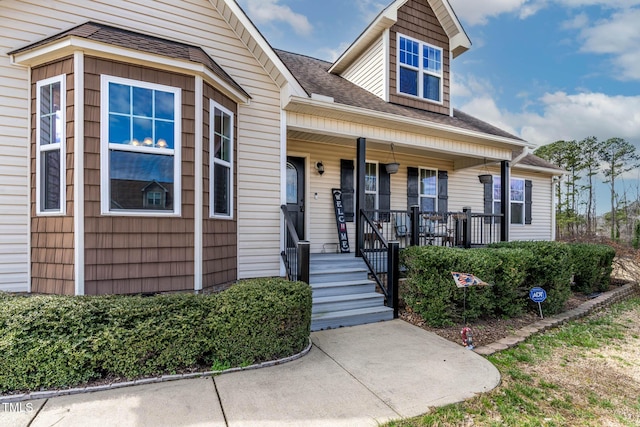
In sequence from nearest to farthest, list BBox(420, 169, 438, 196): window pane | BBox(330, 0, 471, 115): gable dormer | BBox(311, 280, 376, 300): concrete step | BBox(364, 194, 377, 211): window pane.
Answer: BBox(311, 280, 376, 300): concrete step → BBox(330, 0, 471, 115): gable dormer → BBox(364, 194, 377, 211): window pane → BBox(420, 169, 438, 196): window pane

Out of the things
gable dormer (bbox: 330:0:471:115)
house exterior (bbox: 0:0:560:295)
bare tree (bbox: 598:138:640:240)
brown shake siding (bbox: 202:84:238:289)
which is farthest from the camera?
bare tree (bbox: 598:138:640:240)

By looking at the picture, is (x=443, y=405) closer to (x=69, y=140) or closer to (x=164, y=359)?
(x=164, y=359)

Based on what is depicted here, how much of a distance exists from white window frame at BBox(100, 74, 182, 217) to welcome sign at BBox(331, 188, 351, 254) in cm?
396

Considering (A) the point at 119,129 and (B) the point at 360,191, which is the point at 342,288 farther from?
(A) the point at 119,129

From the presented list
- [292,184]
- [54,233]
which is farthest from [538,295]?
[54,233]

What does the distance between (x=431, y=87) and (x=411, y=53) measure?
1032 mm

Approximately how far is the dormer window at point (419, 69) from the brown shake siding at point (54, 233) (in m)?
6.80

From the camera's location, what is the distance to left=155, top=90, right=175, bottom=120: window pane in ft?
13.6

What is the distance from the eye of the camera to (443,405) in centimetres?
272

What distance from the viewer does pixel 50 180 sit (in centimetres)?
400

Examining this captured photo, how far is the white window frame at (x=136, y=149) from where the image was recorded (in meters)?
3.86

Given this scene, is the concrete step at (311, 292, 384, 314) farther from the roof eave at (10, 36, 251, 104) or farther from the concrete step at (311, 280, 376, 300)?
the roof eave at (10, 36, 251, 104)

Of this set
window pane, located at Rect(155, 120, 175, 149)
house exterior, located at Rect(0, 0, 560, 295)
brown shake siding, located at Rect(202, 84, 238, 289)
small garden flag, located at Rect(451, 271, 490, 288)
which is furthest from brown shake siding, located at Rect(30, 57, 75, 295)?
small garden flag, located at Rect(451, 271, 490, 288)

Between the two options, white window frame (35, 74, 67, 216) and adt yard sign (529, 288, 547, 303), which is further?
adt yard sign (529, 288, 547, 303)
